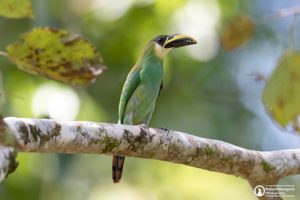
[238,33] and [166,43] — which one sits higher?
[238,33]

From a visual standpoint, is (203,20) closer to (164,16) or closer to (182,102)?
(164,16)

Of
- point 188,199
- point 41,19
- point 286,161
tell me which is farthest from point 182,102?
point 286,161

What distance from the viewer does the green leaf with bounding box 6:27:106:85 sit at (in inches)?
102

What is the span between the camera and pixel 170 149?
3.06 meters

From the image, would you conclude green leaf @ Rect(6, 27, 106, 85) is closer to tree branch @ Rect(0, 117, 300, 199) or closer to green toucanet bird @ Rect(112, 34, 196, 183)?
tree branch @ Rect(0, 117, 300, 199)

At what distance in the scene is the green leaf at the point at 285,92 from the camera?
3.07 meters

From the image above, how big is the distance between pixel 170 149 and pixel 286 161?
59cm

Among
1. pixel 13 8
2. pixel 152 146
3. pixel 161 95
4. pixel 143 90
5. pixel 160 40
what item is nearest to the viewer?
pixel 13 8

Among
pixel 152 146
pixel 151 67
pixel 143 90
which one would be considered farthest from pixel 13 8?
pixel 151 67

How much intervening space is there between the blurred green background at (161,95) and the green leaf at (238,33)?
200cm

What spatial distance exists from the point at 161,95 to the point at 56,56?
458 centimetres

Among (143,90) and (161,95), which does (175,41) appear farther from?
A: (161,95)

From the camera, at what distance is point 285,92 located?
10.2ft

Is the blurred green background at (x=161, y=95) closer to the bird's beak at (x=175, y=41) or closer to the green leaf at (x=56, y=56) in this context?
the bird's beak at (x=175, y=41)
